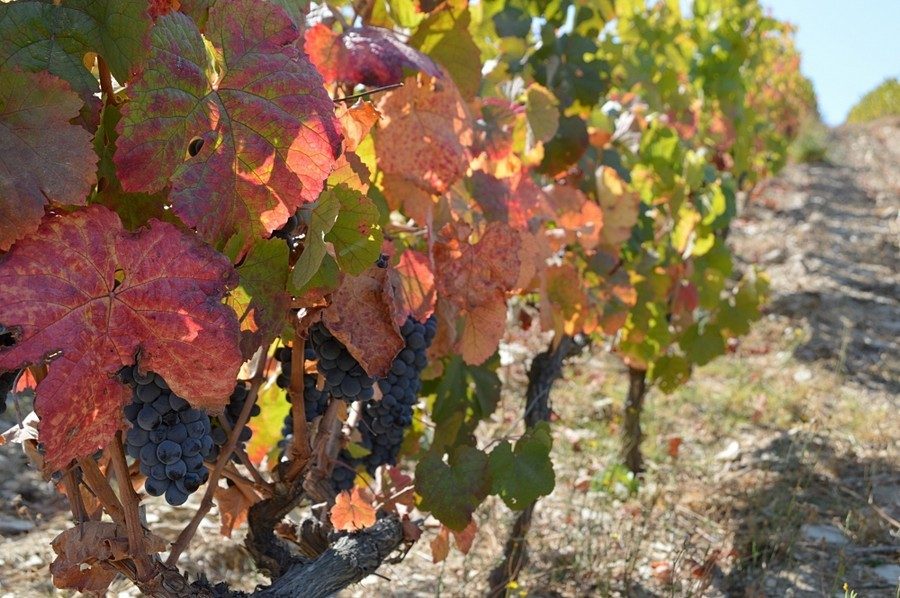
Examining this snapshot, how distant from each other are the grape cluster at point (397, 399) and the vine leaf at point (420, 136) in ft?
0.82

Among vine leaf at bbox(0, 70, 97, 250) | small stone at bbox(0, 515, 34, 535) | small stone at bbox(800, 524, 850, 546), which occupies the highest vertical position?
small stone at bbox(800, 524, 850, 546)

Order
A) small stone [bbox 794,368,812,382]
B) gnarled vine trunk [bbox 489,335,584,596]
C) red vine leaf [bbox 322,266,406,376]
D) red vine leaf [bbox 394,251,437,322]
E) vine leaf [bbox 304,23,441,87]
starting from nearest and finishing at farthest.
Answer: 1. red vine leaf [bbox 322,266,406,376]
2. vine leaf [bbox 304,23,441,87]
3. red vine leaf [bbox 394,251,437,322]
4. gnarled vine trunk [bbox 489,335,584,596]
5. small stone [bbox 794,368,812,382]

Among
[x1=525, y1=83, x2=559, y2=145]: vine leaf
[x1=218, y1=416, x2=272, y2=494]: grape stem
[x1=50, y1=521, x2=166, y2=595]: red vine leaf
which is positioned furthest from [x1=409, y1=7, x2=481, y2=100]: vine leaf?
[x1=50, y1=521, x2=166, y2=595]: red vine leaf

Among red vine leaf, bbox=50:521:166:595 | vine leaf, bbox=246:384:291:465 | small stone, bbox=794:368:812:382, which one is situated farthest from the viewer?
small stone, bbox=794:368:812:382

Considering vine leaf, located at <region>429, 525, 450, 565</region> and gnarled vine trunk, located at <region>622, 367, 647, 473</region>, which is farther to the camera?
gnarled vine trunk, located at <region>622, 367, 647, 473</region>

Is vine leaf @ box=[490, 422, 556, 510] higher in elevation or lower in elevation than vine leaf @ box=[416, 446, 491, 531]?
higher

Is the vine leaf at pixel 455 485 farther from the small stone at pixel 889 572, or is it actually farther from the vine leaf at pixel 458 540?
the small stone at pixel 889 572

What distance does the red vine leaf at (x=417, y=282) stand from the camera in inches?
60.7

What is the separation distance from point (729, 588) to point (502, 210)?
1.50 meters

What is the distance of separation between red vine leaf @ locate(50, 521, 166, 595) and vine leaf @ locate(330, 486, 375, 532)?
16.9 inches

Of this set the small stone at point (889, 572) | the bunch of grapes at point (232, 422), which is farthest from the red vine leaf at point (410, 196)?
the small stone at point (889, 572)

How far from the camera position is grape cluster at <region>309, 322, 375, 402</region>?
4.60 feet

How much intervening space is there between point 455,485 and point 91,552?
27.1 inches

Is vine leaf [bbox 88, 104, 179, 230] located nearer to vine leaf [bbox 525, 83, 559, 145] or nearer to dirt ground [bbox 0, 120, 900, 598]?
dirt ground [bbox 0, 120, 900, 598]
